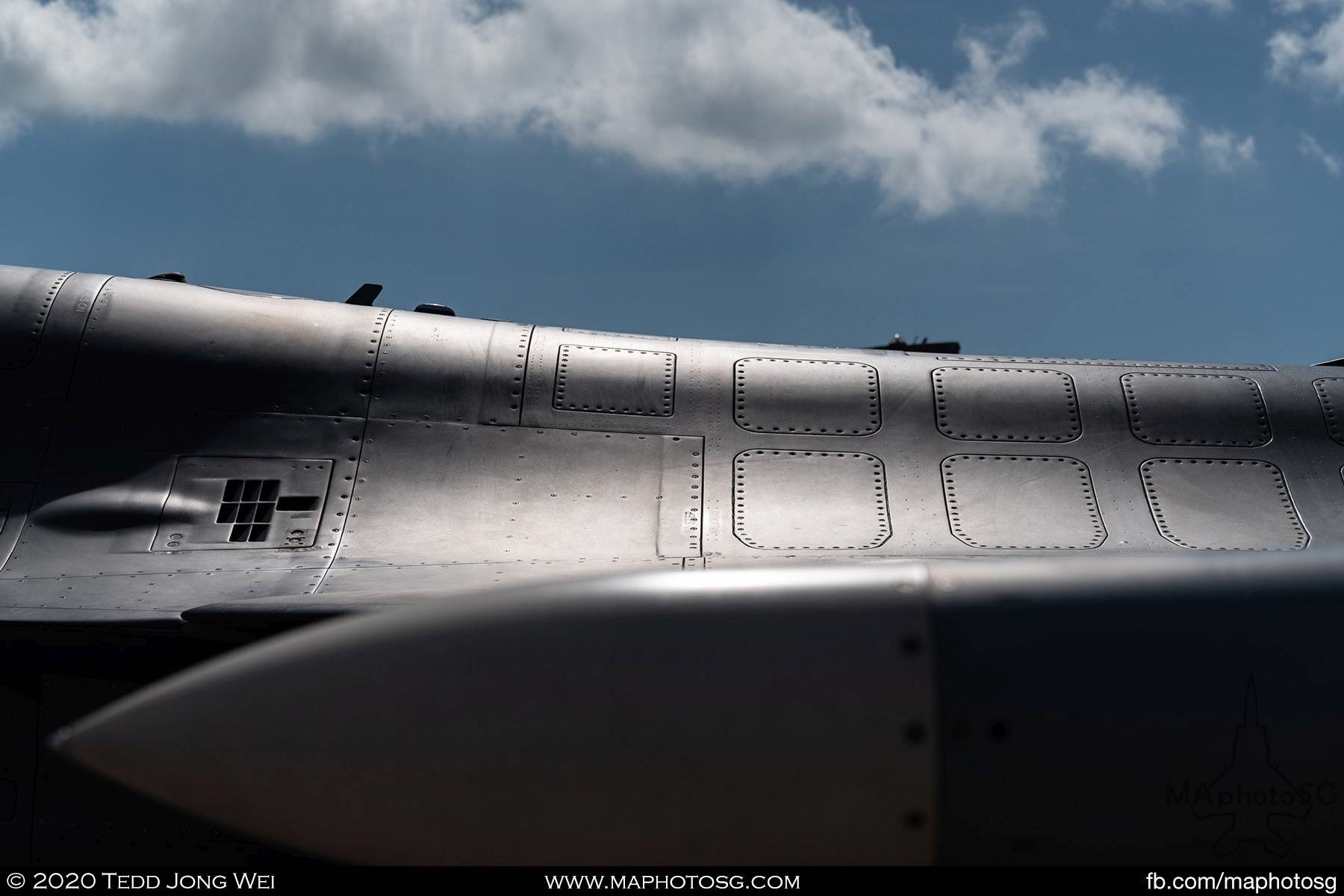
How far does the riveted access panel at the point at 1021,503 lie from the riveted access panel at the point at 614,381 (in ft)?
6.98

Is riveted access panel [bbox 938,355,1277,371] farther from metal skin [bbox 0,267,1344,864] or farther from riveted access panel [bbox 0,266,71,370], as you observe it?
riveted access panel [bbox 0,266,71,370]

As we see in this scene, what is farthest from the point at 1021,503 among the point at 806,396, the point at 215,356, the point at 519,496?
the point at 215,356

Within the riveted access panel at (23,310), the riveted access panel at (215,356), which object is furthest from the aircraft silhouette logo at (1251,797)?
the riveted access panel at (23,310)

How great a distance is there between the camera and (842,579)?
366 cm

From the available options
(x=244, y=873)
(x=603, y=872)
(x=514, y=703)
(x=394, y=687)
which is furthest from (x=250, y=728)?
(x=244, y=873)

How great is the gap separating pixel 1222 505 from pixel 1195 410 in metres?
0.89

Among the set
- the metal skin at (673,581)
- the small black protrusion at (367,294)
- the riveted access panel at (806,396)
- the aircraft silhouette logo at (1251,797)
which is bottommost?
the aircraft silhouette logo at (1251,797)

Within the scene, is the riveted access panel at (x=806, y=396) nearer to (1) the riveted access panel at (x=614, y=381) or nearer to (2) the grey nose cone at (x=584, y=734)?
(1) the riveted access panel at (x=614, y=381)

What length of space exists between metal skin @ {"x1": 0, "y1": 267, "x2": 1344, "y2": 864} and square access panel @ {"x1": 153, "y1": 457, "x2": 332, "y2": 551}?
0.02m

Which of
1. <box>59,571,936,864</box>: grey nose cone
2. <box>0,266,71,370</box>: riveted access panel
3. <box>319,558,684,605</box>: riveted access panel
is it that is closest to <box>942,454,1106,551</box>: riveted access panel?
<box>319,558,684,605</box>: riveted access panel

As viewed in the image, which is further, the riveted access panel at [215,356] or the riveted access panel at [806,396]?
the riveted access panel at [806,396]

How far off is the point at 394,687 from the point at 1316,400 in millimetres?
7431

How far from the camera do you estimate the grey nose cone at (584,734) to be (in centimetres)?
334

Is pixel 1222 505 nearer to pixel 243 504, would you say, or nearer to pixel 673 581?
pixel 673 581
